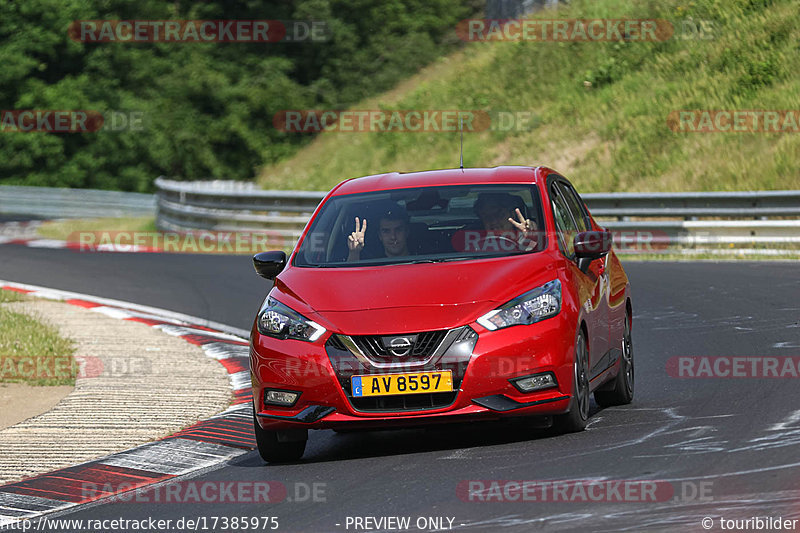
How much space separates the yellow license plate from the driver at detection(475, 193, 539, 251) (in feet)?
4.38

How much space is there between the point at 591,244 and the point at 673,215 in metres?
14.0

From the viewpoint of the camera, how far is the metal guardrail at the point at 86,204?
140 feet

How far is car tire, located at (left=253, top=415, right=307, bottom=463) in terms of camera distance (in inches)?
306

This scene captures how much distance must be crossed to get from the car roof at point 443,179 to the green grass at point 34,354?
3856mm

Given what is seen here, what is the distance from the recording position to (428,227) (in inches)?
331

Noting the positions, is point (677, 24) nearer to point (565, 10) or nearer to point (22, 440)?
point (565, 10)

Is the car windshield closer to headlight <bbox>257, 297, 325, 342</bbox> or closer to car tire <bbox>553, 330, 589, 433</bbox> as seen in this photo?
headlight <bbox>257, 297, 325, 342</bbox>
